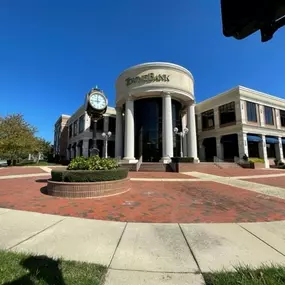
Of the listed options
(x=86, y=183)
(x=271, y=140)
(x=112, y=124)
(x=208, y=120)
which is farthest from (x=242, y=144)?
(x=86, y=183)

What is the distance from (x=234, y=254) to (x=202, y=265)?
0.77 metres

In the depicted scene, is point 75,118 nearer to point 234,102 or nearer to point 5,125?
point 5,125

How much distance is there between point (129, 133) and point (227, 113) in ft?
62.2

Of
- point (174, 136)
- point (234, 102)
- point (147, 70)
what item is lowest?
point (174, 136)

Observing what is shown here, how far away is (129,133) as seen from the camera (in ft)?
93.1

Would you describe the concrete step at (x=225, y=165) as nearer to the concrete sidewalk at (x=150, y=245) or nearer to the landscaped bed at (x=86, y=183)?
the landscaped bed at (x=86, y=183)

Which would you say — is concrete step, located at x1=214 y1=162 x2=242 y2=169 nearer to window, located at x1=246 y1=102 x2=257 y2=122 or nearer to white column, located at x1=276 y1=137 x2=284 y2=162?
window, located at x1=246 y1=102 x2=257 y2=122

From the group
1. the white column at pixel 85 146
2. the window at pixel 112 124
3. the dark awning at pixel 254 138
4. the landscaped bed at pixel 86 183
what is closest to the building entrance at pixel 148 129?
the window at pixel 112 124

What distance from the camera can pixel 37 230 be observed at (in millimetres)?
4586

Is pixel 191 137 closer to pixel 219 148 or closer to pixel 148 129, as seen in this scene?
pixel 148 129

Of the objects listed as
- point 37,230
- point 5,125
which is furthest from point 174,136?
point 5,125

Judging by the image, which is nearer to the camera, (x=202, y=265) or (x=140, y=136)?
(x=202, y=265)

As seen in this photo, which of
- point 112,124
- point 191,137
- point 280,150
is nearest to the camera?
point 191,137

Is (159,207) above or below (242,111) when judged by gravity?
below
